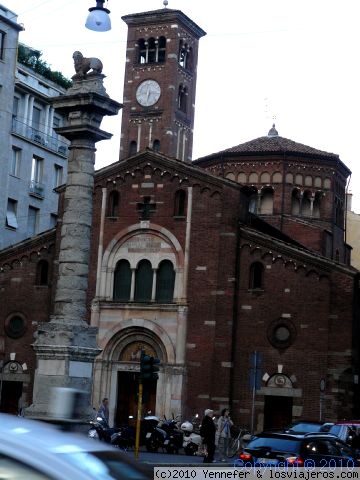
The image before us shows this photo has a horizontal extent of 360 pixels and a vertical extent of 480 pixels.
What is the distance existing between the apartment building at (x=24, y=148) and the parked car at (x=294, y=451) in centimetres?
3217

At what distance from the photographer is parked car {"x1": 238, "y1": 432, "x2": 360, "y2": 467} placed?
18438 mm

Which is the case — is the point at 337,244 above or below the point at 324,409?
above

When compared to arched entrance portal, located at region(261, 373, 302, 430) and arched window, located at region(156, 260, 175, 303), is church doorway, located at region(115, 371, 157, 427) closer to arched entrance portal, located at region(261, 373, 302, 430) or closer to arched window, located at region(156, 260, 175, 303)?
arched window, located at region(156, 260, 175, 303)

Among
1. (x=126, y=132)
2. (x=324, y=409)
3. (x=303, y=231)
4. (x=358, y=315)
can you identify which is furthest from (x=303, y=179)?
(x=324, y=409)

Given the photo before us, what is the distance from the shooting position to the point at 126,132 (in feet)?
212

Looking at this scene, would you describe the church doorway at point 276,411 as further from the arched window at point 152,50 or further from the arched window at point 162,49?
the arched window at point 152,50

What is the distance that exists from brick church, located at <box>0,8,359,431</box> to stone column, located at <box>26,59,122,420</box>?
1460 centimetres

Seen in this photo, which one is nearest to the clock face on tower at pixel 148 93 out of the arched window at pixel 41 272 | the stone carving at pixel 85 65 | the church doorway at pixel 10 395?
the arched window at pixel 41 272

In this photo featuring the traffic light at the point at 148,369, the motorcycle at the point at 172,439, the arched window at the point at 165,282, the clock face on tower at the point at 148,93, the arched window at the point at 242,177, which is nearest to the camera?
the traffic light at the point at 148,369

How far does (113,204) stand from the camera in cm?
4247

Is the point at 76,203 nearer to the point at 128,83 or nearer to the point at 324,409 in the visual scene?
the point at 324,409

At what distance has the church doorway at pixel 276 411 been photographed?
3834 centimetres

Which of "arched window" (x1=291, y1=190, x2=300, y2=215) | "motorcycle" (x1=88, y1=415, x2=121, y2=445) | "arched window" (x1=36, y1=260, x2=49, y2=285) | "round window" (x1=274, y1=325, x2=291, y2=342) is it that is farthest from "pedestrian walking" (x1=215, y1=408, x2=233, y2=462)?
"arched window" (x1=291, y1=190, x2=300, y2=215)

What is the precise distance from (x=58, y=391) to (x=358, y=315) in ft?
114
